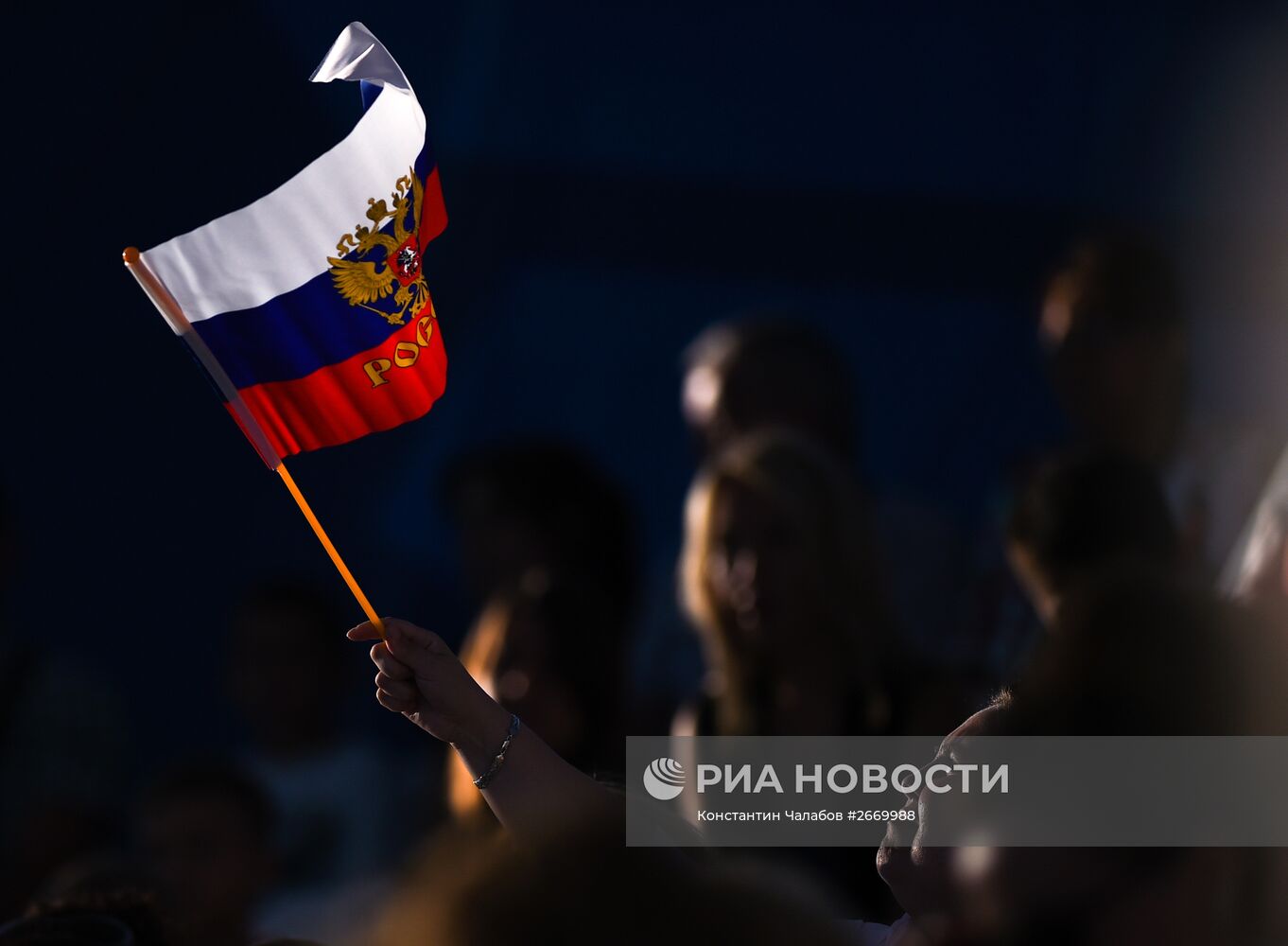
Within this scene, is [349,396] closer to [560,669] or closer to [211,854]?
[560,669]

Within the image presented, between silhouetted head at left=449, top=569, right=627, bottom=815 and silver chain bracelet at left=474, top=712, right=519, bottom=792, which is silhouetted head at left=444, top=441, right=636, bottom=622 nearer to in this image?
silhouetted head at left=449, top=569, right=627, bottom=815

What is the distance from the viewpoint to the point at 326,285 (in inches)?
88.6

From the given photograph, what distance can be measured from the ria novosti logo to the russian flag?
657 millimetres

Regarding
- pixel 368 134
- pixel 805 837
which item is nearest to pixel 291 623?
pixel 805 837

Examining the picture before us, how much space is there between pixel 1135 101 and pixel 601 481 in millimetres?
2028

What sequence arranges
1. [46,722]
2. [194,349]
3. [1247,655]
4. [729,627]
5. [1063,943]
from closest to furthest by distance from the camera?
[1063,943] < [1247,655] < [194,349] < [729,627] < [46,722]

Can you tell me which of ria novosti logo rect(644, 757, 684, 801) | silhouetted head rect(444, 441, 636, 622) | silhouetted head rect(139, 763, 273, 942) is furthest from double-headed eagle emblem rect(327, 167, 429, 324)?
silhouetted head rect(139, 763, 273, 942)

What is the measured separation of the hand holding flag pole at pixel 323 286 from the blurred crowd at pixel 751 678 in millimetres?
476

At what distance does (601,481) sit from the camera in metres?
4.16

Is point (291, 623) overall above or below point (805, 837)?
below

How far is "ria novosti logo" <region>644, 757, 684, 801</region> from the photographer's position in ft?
8.21

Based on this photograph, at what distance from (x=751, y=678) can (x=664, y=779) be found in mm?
731

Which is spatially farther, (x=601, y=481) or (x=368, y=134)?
(x=601, y=481)

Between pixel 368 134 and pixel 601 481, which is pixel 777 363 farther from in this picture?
pixel 368 134
